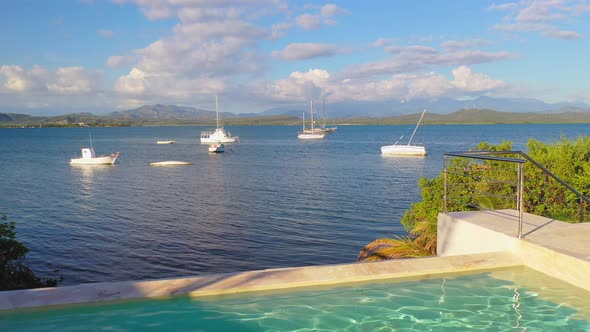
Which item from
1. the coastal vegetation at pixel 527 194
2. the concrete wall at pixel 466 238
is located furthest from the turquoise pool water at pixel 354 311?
the coastal vegetation at pixel 527 194

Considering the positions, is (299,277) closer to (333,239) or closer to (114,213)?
(333,239)

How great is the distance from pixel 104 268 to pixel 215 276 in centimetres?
889

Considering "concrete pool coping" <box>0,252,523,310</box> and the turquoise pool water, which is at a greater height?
"concrete pool coping" <box>0,252,523,310</box>

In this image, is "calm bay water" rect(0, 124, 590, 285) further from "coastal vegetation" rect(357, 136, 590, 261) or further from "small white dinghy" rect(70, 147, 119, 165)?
"small white dinghy" rect(70, 147, 119, 165)

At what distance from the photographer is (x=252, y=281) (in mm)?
5859

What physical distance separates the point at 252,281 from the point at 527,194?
295 inches

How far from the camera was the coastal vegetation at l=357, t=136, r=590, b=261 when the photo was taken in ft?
34.3

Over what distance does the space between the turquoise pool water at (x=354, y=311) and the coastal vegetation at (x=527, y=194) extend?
383cm

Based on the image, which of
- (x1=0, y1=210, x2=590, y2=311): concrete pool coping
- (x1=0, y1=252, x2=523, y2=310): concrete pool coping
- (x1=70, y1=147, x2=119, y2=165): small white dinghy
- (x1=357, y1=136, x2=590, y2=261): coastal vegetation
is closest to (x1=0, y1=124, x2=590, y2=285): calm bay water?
(x1=357, y1=136, x2=590, y2=261): coastal vegetation

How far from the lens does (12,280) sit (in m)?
8.49

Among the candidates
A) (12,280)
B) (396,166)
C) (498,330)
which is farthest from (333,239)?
(396,166)

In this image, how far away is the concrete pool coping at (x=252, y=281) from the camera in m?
5.29

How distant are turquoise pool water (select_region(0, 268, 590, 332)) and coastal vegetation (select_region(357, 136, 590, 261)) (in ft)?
12.6

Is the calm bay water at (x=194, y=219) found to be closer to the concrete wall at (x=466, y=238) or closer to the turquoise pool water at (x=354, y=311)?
the concrete wall at (x=466, y=238)
